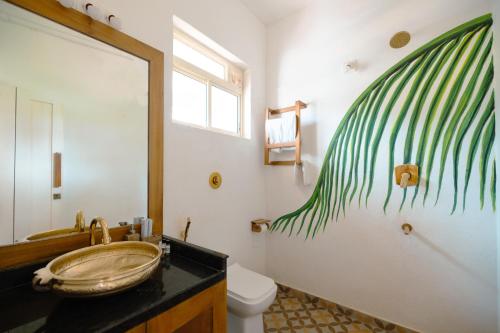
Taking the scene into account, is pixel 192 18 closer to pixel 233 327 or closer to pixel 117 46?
pixel 117 46

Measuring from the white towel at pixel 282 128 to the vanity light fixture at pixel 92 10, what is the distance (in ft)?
5.07

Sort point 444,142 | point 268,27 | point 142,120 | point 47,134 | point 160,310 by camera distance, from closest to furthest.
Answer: point 160,310 → point 47,134 → point 142,120 → point 444,142 → point 268,27

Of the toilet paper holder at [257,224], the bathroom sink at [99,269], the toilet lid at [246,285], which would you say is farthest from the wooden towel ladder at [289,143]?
the bathroom sink at [99,269]

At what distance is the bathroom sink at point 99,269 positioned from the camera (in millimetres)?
695

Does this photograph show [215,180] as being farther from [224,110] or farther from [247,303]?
[247,303]

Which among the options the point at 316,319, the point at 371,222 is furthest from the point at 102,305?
the point at 371,222

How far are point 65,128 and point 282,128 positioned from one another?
168 cm

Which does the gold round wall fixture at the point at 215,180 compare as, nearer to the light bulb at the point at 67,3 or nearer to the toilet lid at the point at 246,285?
the toilet lid at the point at 246,285

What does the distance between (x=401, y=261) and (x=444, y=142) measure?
0.96 meters

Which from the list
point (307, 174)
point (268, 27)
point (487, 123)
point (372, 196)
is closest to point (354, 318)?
point (372, 196)

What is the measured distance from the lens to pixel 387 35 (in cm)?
178

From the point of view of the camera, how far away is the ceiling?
2139 millimetres

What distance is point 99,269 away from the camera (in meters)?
0.97

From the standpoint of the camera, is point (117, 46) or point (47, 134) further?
point (117, 46)
